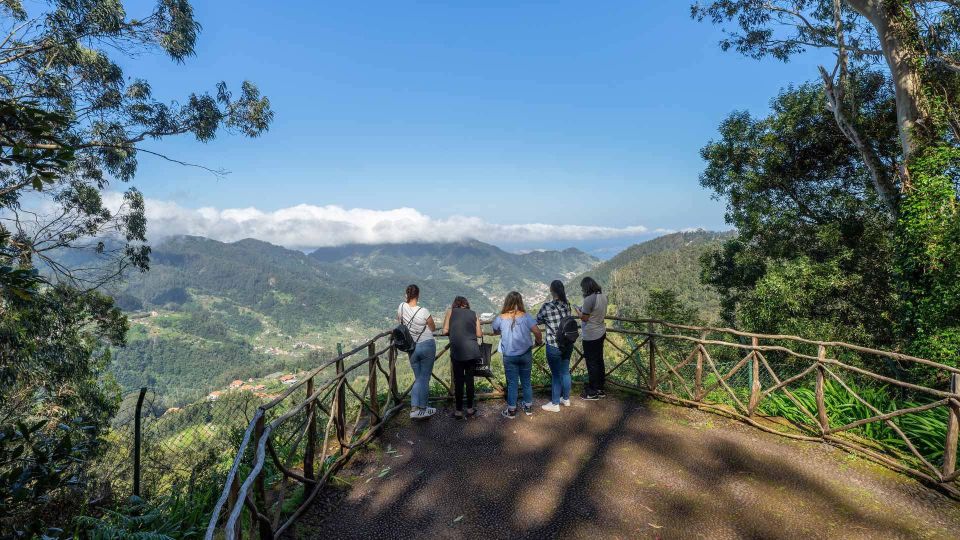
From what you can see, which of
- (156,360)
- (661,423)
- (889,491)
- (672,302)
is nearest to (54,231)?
(661,423)

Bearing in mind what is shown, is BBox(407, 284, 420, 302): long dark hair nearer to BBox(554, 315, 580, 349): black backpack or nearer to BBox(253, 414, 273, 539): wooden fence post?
BBox(554, 315, 580, 349): black backpack

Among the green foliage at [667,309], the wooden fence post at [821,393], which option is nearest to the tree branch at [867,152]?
the wooden fence post at [821,393]

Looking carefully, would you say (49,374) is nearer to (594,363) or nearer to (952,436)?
(594,363)

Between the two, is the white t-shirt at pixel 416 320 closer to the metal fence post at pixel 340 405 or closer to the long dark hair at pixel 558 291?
the metal fence post at pixel 340 405

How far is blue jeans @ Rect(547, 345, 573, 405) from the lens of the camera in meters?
5.92

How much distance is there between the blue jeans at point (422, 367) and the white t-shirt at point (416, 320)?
0.13 meters

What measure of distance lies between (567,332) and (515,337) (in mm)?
759

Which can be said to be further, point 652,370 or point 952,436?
point 652,370

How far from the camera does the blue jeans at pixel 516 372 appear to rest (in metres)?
5.81

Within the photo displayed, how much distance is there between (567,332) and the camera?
574 centimetres

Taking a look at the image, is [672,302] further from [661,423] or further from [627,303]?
[627,303]

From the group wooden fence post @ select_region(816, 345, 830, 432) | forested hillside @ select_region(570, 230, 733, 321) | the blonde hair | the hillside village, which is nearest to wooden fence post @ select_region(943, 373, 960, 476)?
wooden fence post @ select_region(816, 345, 830, 432)

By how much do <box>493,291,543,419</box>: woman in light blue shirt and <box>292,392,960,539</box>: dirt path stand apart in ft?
2.54

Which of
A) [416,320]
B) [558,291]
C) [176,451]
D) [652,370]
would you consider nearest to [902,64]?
[652,370]
